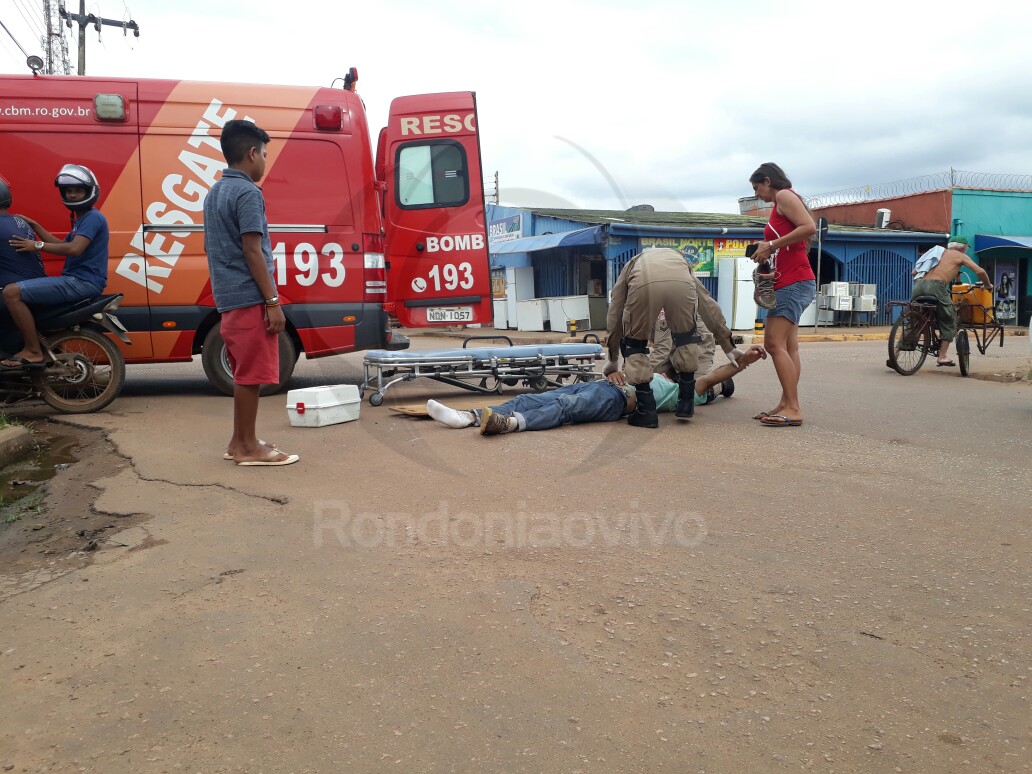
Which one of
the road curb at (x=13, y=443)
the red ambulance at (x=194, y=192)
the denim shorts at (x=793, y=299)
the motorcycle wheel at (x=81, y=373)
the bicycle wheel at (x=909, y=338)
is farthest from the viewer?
the bicycle wheel at (x=909, y=338)

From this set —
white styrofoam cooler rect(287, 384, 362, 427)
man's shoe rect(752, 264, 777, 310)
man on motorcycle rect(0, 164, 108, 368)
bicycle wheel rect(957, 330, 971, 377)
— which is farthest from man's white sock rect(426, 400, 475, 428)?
bicycle wheel rect(957, 330, 971, 377)

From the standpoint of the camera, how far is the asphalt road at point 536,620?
199 centimetres

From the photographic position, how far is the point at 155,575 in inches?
120

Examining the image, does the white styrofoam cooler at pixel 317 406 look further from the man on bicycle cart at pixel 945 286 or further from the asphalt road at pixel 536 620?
the man on bicycle cart at pixel 945 286

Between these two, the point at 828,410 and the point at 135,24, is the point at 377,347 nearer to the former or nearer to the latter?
the point at 828,410

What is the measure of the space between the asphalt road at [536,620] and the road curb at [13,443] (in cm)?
88

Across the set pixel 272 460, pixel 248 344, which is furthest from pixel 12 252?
pixel 272 460

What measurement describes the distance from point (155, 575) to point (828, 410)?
5.74 m

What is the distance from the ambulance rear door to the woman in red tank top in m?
3.34

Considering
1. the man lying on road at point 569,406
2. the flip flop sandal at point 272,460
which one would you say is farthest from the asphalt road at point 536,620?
the man lying on road at point 569,406

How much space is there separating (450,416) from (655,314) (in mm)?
1734

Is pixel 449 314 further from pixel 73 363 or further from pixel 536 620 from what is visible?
pixel 536 620

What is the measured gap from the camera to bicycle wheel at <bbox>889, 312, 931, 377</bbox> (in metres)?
9.90

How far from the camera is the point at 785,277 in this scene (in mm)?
6312
